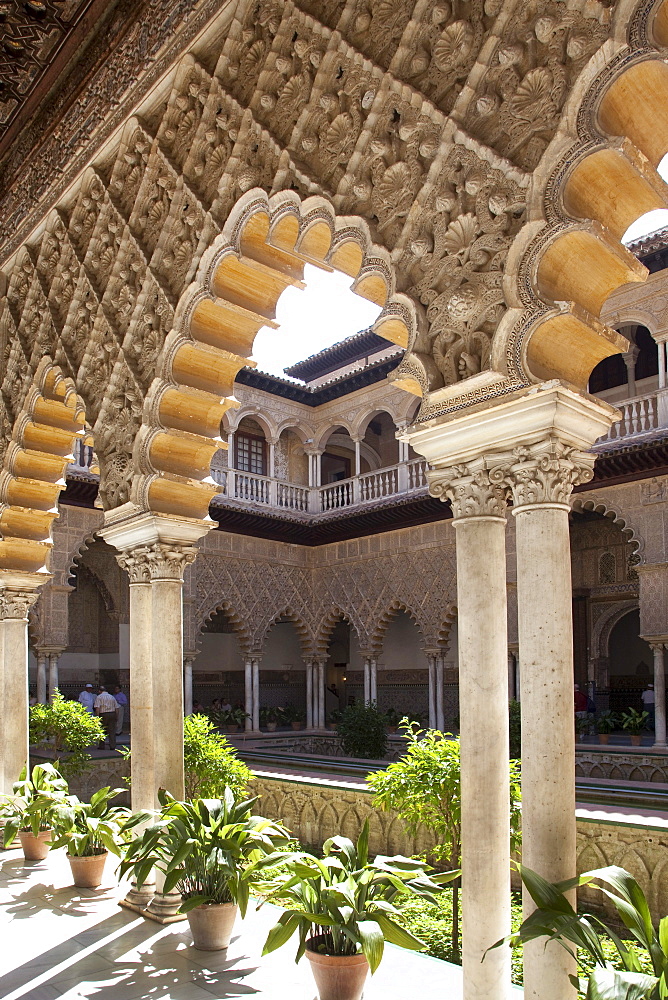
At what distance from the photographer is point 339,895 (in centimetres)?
370

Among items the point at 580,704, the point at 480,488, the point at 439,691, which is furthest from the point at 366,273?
the point at 580,704

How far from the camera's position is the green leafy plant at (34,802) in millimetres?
6355

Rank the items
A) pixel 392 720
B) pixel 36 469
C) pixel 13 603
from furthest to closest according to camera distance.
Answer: pixel 392 720, pixel 13 603, pixel 36 469

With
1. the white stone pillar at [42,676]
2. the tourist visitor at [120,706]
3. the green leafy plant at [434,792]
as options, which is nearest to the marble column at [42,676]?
the white stone pillar at [42,676]

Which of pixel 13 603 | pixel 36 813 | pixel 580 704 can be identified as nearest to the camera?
pixel 36 813

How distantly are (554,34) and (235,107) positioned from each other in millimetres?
2282

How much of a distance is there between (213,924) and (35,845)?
2656 millimetres

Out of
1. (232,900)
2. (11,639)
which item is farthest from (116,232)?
(232,900)

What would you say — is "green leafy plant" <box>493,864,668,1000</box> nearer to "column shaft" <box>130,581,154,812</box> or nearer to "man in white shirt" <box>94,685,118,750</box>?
"column shaft" <box>130,581,154,812</box>

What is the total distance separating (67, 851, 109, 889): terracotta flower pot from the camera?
5676mm

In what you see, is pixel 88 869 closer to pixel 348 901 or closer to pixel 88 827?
pixel 88 827

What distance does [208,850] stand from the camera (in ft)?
→ 15.1

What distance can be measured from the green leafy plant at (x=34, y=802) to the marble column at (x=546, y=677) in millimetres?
4126

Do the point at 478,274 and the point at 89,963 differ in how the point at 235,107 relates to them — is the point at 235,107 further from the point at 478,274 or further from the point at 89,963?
the point at 89,963
